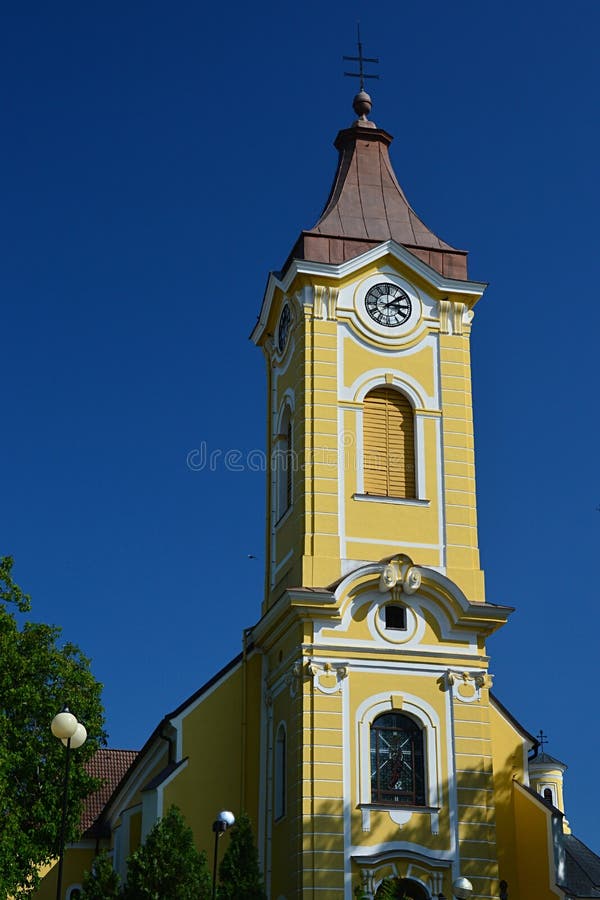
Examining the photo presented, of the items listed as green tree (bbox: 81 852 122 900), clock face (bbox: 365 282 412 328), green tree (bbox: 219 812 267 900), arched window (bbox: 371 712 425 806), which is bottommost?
green tree (bbox: 81 852 122 900)

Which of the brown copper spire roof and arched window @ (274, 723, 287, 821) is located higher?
the brown copper spire roof

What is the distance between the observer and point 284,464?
34562 millimetres

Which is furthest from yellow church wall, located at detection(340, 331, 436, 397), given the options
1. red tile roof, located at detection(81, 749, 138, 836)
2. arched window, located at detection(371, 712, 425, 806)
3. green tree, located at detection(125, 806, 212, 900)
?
red tile roof, located at detection(81, 749, 138, 836)

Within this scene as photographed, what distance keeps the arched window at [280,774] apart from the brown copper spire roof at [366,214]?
1141 cm

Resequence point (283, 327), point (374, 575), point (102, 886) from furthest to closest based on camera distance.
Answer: point (283, 327) → point (374, 575) → point (102, 886)

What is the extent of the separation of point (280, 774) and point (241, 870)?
484 centimetres

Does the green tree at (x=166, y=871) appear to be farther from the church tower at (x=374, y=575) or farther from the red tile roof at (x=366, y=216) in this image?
the red tile roof at (x=366, y=216)

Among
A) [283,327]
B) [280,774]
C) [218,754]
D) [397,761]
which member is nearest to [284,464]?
[283,327]

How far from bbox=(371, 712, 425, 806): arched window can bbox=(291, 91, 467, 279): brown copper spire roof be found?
1122 cm

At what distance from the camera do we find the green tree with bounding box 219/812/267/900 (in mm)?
26391

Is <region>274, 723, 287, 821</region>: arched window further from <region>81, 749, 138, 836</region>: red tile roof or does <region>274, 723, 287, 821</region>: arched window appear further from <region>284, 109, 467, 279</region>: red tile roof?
<region>81, 749, 138, 836</region>: red tile roof

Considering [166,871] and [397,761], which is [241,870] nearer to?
[166,871]

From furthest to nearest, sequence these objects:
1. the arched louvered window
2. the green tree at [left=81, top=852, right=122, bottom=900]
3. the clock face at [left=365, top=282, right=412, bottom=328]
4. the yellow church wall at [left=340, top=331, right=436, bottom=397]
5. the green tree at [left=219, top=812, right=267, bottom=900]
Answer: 1. the clock face at [left=365, top=282, right=412, bottom=328]
2. the yellow church wall at [left=340, top=331, right=436, bottom=397]
3. the arched louvered window
4. the green tree at [left=219, top=812, right=267, bottom=900]
5. the green tree at [left=81, top=852, right=122, bottom=900]

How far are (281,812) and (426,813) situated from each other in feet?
11.1
